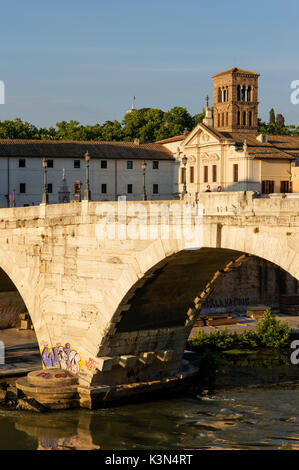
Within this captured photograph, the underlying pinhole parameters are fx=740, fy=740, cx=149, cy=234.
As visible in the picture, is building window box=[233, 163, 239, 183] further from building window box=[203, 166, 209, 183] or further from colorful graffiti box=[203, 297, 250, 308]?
colorful graffiti box=[203, 297, 250, 308]

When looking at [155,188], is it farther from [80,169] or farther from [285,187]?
[285,187]

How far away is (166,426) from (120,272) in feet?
16.7

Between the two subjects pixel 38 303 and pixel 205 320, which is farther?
pixel 205 320

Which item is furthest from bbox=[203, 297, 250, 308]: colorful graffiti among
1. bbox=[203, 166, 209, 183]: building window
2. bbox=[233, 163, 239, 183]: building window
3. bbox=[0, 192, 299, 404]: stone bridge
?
bbox=[203, 166, 209, 183]: building window

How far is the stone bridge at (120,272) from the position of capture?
20062 millimetres

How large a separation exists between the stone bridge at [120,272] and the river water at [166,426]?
1.43 meters

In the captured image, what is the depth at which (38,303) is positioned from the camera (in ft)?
85.9

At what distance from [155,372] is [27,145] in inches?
1357

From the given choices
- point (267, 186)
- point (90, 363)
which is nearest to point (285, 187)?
point (267, 186)

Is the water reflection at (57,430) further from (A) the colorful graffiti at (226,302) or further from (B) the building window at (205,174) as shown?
(B) the building window at (205,174)

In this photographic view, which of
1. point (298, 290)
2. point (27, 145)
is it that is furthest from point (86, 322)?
point (27, 145)

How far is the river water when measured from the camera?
70.9ft

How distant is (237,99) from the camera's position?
81375 millimetres
